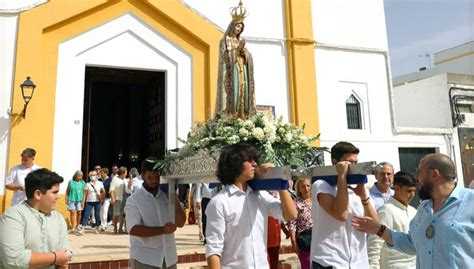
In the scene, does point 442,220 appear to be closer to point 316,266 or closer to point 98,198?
point 316,266

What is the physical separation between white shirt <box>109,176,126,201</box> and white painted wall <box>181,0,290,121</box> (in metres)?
5.27

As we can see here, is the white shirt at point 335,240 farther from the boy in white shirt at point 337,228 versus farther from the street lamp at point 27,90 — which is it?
the street lamp at point 27,90

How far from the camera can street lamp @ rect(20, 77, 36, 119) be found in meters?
10.3

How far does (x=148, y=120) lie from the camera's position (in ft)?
49.1

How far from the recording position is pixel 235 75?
16.8ft

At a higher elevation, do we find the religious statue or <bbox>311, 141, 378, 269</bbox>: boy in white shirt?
the religious statue

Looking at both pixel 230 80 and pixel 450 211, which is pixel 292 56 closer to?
pixel 230 80

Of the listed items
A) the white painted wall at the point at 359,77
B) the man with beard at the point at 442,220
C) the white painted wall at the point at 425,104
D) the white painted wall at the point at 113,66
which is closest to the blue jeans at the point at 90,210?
the white painted wall at the point at 113,66

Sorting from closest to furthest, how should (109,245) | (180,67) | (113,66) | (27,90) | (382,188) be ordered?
(382,188), (109,245), (27,90), (113,66), (180,67)

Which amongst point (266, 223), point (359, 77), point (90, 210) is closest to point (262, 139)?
point (266, 223)

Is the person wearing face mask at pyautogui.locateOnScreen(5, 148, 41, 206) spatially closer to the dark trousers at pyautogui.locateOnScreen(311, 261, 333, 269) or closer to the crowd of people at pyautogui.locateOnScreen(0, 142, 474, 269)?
the crowd of people at pyautogui.locateOnScreen(0, 142, 474, 269)

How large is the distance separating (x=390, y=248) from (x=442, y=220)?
4.03 feet

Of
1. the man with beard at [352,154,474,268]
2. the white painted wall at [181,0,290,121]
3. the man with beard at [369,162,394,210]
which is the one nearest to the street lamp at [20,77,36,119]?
the white painted wall at [181,0,290,121]

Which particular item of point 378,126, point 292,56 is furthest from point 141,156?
point 378,126
